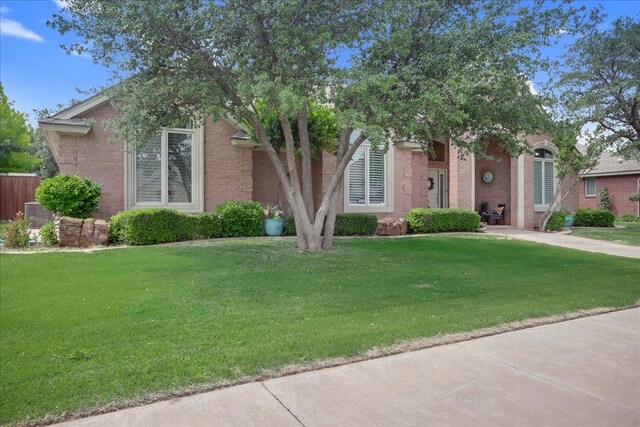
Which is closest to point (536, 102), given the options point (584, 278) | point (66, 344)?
point (584, 278)

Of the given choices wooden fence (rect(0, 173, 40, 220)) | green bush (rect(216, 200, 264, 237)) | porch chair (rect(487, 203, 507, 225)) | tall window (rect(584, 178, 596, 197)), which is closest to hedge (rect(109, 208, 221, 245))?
green bush (rect(216, 200, 264, 237))

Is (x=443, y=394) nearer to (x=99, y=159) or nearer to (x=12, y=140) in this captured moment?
(x=99, y=159)

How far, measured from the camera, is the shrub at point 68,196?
1167 cm

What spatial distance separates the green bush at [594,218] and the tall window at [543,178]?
6.24 feet

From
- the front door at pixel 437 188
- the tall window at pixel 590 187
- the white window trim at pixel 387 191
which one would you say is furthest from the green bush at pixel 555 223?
the tall window at pixel 590 187

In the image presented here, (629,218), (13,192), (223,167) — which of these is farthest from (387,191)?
(629,218)

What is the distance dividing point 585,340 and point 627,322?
119cm

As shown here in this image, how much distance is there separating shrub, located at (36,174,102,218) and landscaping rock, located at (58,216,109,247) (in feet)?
1.89

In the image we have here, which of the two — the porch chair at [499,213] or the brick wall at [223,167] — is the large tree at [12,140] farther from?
the porch chair at [499,213]

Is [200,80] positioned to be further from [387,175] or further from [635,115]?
[635,115]

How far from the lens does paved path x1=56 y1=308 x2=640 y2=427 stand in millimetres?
3059

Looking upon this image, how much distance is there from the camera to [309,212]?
11.3 meters

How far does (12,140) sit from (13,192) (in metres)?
9.20

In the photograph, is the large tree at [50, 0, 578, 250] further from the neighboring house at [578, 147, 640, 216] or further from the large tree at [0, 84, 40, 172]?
the large tree at [0, 84, 40, 172]
